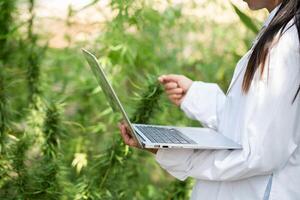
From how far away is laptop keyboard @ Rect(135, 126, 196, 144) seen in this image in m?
1.34

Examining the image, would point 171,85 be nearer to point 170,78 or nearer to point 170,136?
point 170,78

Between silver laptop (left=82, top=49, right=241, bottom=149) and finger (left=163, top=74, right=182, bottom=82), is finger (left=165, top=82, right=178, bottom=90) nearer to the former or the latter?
finger (left=163, top=74, right=182, bottom=82)

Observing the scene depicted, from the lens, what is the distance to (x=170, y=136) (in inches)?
55.6

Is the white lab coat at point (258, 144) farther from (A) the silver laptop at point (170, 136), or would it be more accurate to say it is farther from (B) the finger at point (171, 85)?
(B) the finger at point (171, 85)

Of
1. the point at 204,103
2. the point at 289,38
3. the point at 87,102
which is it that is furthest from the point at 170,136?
the point at 87,102

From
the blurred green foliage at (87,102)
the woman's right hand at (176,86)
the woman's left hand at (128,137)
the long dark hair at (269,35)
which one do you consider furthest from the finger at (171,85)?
the long dark hair at (269,35)

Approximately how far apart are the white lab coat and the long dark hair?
2cm

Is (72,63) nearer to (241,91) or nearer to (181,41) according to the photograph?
(181,41)

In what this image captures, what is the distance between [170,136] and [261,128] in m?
0.24

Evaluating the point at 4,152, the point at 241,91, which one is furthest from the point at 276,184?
the point at 4,152

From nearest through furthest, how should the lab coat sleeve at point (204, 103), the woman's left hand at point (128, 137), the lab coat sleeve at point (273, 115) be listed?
the lab coat sleeve at point (273, 115), the woman's left hand at point (128, 137), the lab coat sleeve at point (204, 103)

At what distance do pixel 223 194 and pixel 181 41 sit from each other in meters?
1.72

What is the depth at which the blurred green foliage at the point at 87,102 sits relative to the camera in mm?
1812

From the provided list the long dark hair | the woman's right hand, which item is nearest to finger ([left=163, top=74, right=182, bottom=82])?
the woman's right hand
